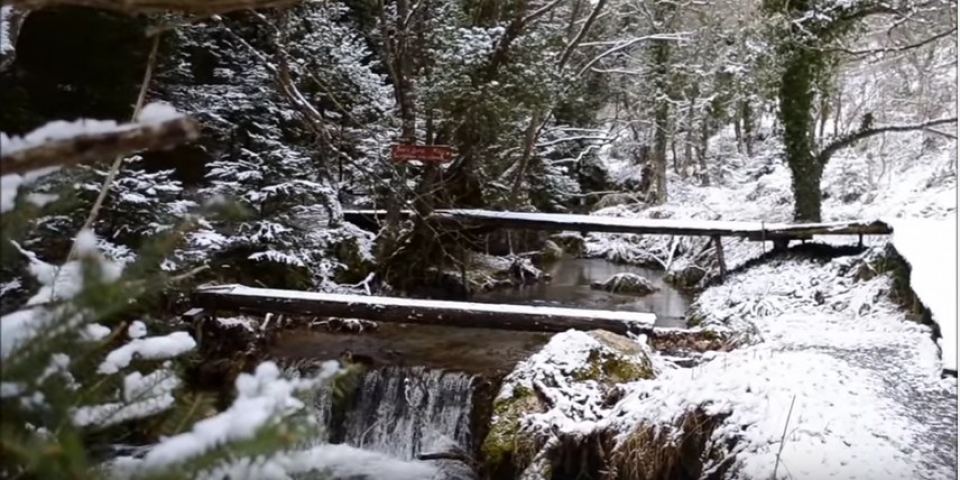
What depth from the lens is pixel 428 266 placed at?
924cm

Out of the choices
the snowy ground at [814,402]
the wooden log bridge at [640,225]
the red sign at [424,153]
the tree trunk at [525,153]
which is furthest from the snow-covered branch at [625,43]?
the snowy ground at [814,402]

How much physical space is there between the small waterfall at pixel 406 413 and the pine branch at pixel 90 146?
465 cm

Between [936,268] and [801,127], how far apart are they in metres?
4.39

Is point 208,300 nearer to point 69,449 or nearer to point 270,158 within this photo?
point 270,158

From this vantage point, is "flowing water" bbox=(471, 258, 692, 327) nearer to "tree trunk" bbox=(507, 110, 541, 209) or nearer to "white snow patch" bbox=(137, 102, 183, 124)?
"tree trunk" bbox=(507, 110, 541, 209)

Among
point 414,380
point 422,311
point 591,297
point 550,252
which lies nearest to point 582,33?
point 591,297

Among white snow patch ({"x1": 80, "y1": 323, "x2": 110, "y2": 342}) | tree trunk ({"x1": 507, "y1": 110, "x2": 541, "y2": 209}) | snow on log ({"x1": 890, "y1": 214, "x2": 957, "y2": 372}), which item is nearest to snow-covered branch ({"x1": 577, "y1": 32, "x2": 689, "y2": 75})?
tree trunk ({"x1": 507, "y1": 110, "x2": 541, "y2": 209})

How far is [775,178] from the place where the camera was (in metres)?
14.8

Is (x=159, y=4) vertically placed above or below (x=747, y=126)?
above

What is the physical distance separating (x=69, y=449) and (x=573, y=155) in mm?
15303

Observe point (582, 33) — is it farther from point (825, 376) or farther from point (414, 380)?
point (825, 376)

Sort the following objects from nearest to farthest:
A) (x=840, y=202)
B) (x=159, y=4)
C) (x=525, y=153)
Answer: (x=159, y=4)
(x=525, y=153)
(x=840, y=202)

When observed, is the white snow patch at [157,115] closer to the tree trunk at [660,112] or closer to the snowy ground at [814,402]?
the snowy ground at [814,402]

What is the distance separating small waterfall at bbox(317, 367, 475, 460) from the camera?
5352mm
